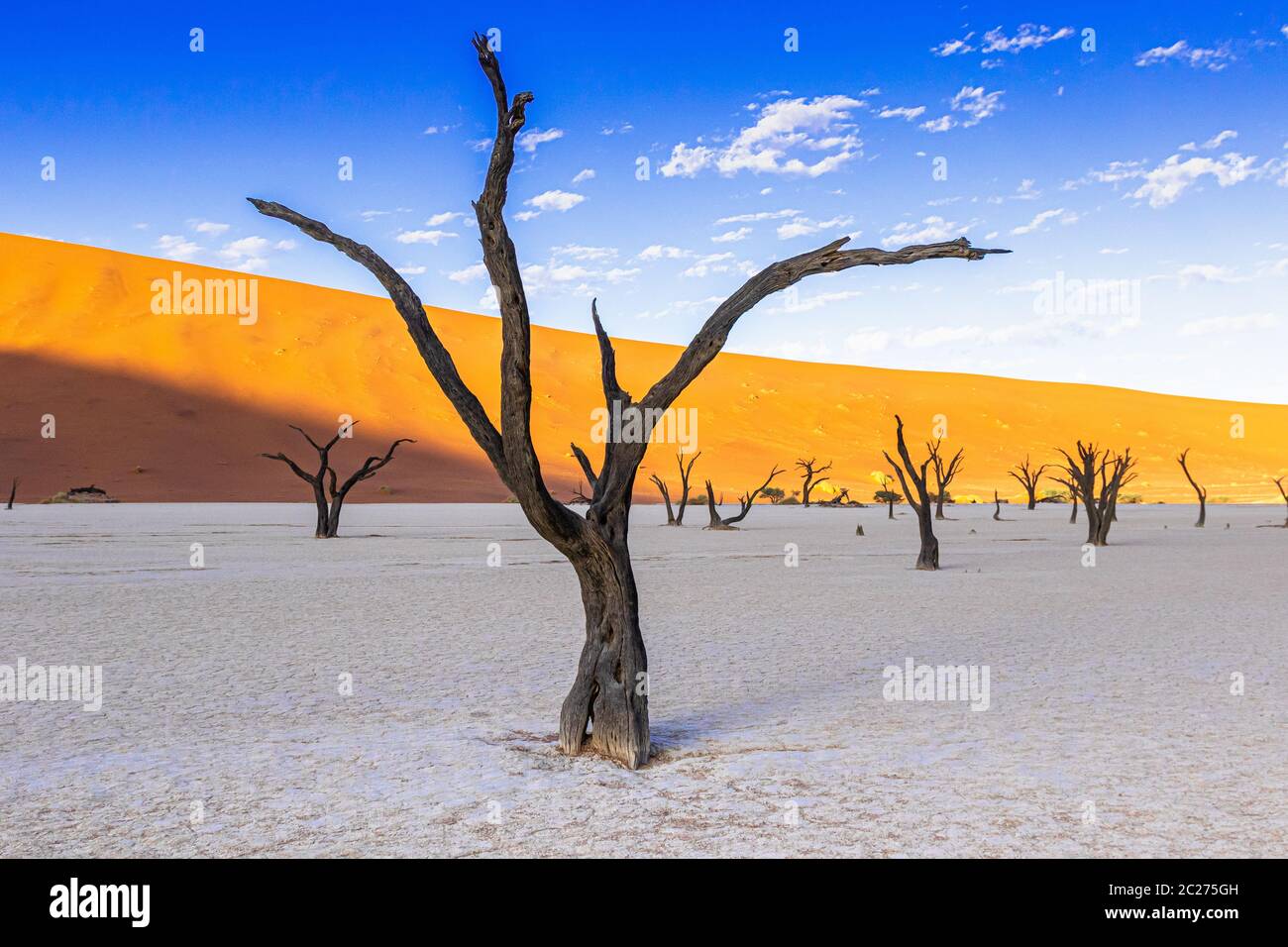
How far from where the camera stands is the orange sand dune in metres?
63.5

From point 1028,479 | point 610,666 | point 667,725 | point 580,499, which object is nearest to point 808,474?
point 580,499

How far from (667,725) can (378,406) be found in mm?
72164

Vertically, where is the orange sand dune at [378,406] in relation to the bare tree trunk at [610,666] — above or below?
above

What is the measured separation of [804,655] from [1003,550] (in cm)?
1660

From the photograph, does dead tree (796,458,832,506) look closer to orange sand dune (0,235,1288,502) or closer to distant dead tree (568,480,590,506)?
orange sand dune (0,235,1288,502)

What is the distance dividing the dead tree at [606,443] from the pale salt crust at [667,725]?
31cm

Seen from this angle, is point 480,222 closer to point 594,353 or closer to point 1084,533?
point 1084,533

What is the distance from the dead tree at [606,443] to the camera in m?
5.61

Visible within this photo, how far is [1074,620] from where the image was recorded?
39.3 feet

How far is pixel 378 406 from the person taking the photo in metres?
76.3

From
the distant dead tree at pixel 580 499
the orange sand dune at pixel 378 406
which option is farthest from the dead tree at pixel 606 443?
the orange sand dune at pixel 378 406

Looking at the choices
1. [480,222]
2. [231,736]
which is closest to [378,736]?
[231,736]

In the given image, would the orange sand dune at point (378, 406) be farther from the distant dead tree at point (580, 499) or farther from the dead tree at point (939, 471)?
the dead tree at point (939, 471)

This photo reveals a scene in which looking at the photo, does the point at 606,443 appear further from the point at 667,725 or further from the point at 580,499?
the point at 580,499
